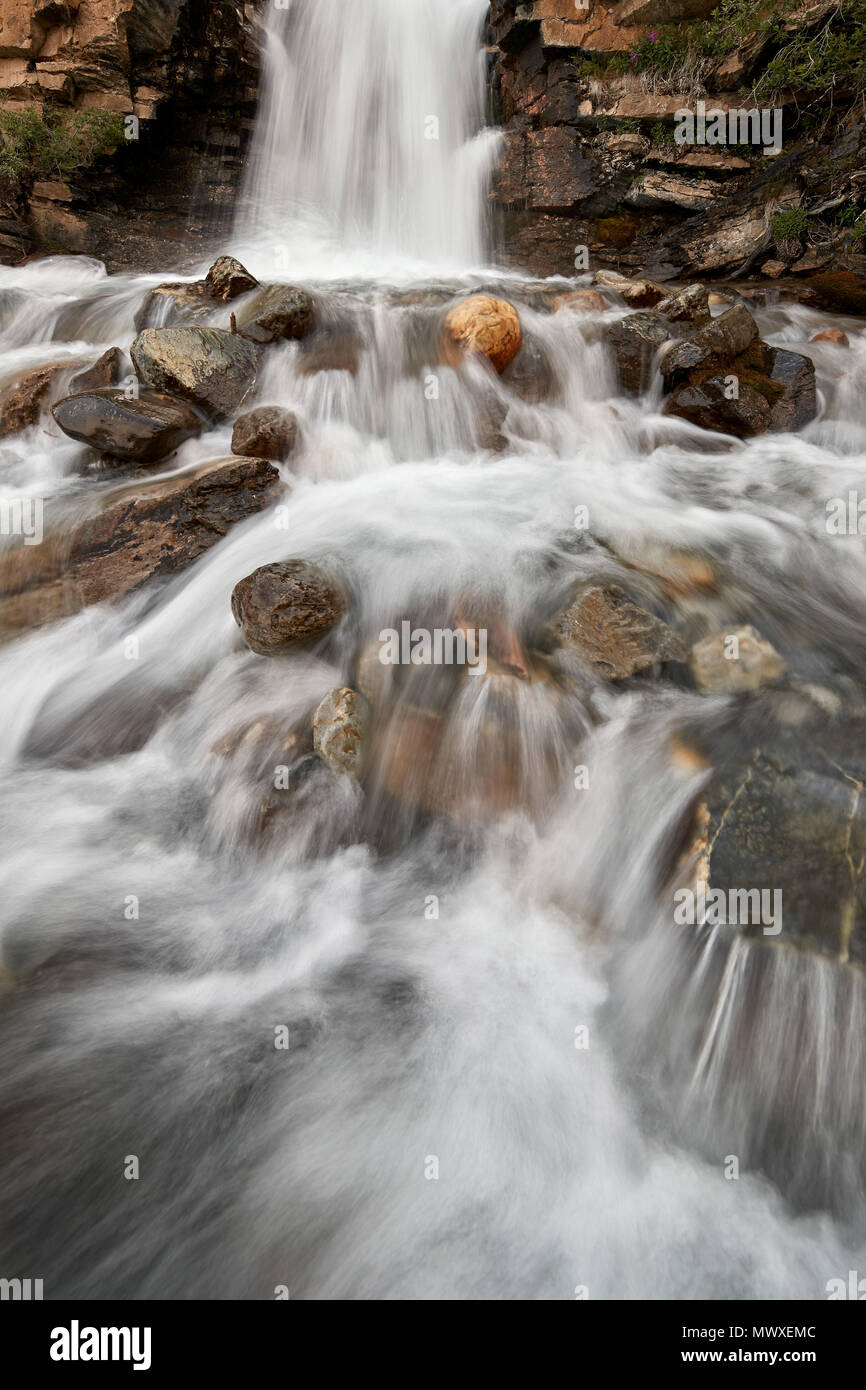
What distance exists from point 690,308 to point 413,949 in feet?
25.3

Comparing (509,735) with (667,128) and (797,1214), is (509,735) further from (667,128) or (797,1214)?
(667,128)

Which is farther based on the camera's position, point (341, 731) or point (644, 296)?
point (644, 296)

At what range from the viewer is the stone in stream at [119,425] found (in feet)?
18.5

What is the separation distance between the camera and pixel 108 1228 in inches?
85.6

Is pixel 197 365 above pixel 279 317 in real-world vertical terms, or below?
below

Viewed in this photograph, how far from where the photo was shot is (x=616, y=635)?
12.3ft

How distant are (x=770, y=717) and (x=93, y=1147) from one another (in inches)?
128

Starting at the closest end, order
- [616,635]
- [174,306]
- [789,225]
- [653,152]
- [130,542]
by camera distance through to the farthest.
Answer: [616,635]
[130,542]
[174,306]
[789,225]
[653,152]

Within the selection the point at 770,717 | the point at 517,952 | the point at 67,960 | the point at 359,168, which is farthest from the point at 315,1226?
the point at 359,168
